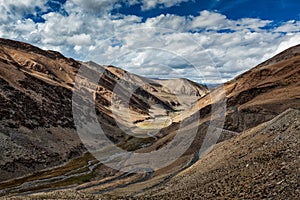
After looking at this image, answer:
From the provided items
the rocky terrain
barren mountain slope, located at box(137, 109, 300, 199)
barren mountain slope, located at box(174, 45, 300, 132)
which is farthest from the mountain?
barren mountain slope, located at box(137, 109, 300, 199)

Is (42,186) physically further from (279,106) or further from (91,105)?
(91,105)

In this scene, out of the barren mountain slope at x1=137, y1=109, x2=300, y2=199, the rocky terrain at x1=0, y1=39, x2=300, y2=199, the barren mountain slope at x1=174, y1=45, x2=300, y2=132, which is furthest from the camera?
the barren mountain slope at x1=174, y1=45, x2=300, y2=132

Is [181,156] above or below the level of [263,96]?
below

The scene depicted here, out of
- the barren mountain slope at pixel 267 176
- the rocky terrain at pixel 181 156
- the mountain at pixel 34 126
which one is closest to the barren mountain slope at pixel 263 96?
the rocky terrain at pixel 181 156

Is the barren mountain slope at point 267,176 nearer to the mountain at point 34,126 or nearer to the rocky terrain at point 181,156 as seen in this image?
A: the rocky terrain at point 181,156

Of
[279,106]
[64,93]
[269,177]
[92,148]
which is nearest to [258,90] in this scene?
[279,106]

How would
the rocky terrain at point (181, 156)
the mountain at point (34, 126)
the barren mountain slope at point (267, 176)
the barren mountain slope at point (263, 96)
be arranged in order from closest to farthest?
1. the barren mountain slope at point (267, 176)
2. the rocky terrain at point (181, 156)
3. the barren mountain slope at point (263, 96)
4. the mountain at point (34, 126)

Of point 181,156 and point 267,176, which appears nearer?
point 267,176

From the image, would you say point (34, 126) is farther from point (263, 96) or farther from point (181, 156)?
point (263, 96)

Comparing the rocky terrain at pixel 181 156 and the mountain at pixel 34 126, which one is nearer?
the rocky terrain at pixel 181 156

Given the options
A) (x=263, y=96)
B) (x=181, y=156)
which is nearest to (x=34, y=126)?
(x=181, y=156)

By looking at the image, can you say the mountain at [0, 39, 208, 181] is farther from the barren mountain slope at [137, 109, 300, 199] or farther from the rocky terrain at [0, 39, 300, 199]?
the barren mountain slope at [137, 109, 300, 199]
